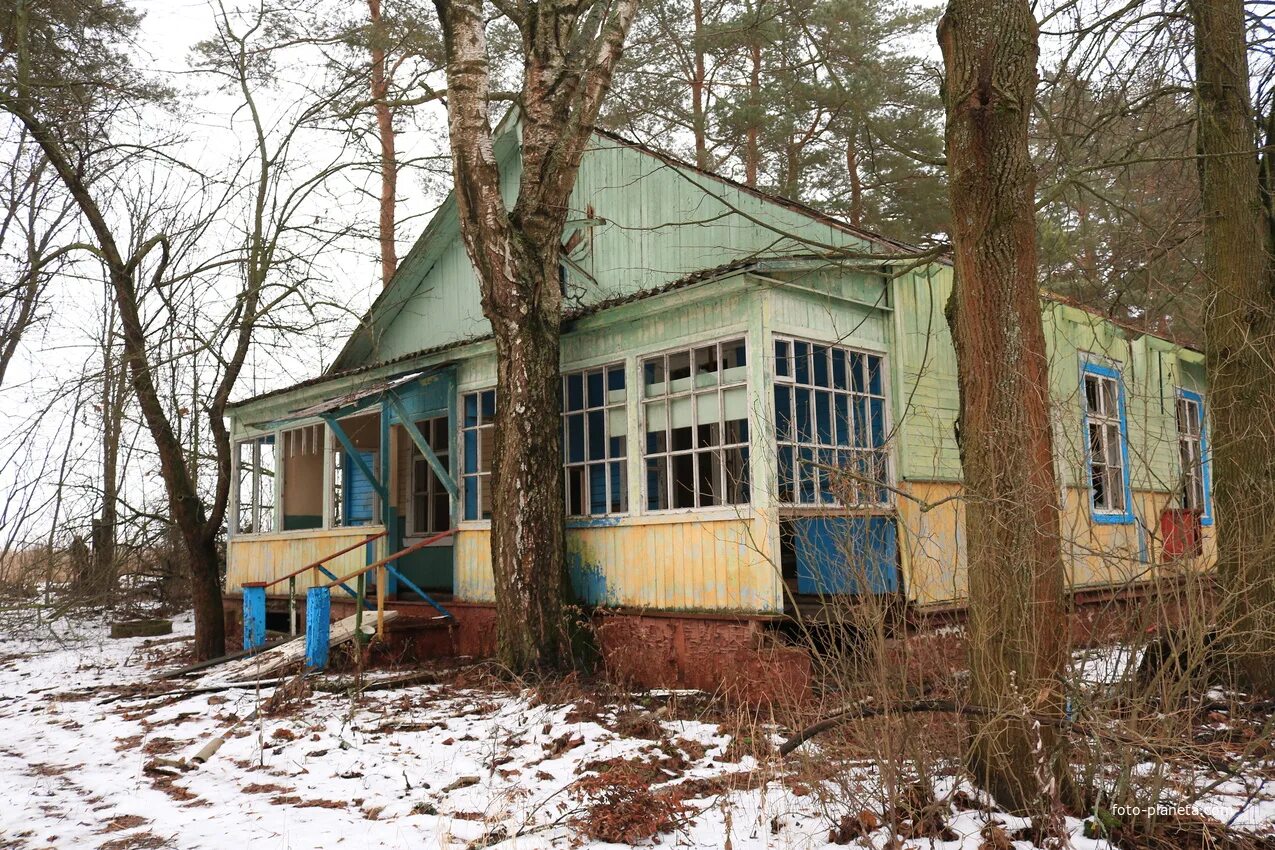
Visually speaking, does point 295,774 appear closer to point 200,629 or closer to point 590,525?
point 590,525

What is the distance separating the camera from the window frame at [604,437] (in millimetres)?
9562

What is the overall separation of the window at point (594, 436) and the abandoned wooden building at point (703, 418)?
3cm

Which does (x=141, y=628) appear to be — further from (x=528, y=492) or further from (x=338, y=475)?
(x=528, y=492)

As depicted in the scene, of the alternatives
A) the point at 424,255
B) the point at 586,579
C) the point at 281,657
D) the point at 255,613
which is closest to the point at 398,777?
the point at 586,579

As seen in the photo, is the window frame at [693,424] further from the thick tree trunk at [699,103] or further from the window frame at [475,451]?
the thick tree trunk at [699,103]

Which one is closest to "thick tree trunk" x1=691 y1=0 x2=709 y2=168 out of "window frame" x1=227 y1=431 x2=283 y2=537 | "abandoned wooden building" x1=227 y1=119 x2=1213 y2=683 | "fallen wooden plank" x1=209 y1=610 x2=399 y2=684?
"abandoned wooden building" x1=227 y1=119 x2=1213 y2=683

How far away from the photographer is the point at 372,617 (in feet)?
35.3

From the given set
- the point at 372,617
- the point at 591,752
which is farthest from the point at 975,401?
the point at 372,617

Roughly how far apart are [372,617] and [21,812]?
515 cm

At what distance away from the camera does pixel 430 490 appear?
44.6 feet

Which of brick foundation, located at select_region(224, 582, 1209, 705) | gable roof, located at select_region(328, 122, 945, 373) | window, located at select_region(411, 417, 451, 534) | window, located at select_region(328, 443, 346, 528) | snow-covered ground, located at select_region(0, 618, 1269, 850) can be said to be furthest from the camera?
window, located at select_region(411, 417, 451, 534)

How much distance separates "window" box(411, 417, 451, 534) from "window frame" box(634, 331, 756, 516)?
492 centimetres

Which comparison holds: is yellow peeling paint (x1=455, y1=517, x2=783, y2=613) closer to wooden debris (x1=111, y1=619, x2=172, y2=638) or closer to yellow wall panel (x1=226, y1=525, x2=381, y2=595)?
yellow wall panel (x1=226, y1=525, x2=381, y2=595)

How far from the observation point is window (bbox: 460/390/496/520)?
1094 cm
